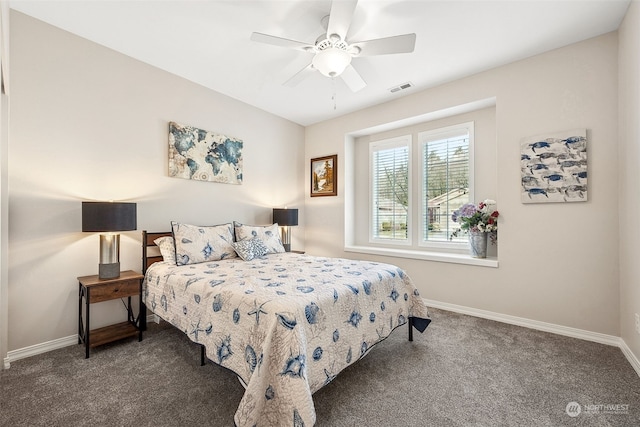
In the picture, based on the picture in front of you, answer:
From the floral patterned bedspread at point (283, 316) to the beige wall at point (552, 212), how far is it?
1.24m

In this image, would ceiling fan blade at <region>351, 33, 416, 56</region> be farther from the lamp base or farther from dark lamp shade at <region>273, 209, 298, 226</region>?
the lamp base

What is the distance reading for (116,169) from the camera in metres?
2.80

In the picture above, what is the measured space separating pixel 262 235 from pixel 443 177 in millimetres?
2609

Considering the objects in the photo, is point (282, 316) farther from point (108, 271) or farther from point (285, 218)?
point (285, 218)

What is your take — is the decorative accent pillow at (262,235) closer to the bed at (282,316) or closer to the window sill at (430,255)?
the bed at (282,316)

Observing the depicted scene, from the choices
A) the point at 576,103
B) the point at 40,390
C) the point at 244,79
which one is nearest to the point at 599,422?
the point at 576,103

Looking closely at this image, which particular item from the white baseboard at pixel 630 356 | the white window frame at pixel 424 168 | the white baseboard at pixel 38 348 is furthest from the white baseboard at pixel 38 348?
the white baseboard at pixel 630 356

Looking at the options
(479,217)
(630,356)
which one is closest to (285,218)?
(479,217)

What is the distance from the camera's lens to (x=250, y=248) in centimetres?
315

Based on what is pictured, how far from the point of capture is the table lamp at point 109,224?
233 cm

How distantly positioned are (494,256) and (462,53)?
2365mm

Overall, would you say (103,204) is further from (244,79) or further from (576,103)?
(576,103)

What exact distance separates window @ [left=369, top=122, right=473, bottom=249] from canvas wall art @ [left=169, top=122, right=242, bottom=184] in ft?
7.19

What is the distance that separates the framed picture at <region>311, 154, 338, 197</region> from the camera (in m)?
4.62
